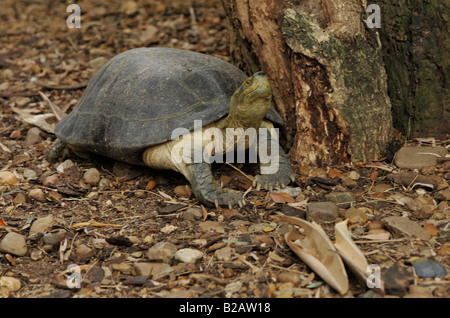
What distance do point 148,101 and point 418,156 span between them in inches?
77.2

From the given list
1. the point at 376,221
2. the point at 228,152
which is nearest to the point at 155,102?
the point at 228,152

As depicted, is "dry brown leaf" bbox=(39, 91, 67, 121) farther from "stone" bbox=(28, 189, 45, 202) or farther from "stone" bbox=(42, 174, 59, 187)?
"stone" bbox=(28, 189, 45, 202)

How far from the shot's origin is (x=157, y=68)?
3.89m

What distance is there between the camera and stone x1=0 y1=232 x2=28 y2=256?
2.98 m

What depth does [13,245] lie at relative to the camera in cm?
300

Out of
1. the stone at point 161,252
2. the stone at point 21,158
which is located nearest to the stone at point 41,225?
the stone at point 161,252

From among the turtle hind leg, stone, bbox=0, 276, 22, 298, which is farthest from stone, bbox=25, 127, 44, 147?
stone, bbox=0, 276, 22, 298

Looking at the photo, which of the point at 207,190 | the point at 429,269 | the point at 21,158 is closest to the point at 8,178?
the point at 21,158

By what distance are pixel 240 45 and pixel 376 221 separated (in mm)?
2032

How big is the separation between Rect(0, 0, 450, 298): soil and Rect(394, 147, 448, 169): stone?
65 mm

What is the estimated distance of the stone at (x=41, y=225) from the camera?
10.6 ft

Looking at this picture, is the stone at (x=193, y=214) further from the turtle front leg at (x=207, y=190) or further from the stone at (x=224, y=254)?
the stone at (x=224, y=254)

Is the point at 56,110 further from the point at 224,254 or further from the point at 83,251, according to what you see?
the point at 224,254
